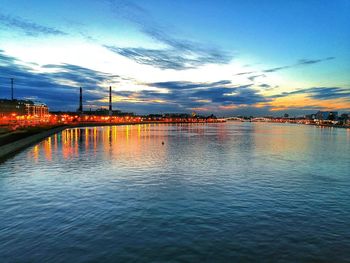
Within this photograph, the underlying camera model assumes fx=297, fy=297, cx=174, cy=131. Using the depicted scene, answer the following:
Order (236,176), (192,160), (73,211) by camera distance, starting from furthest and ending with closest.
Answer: (192,160) → (236,176) → (73,211)

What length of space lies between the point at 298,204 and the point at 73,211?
1289cm

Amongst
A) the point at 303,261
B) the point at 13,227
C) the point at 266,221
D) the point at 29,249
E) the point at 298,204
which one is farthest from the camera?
the point at 298,204

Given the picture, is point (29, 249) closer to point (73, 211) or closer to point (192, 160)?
point (73, 211)

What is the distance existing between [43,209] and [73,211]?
1743mm

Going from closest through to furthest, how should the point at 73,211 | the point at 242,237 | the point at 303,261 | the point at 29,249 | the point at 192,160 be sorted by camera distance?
the point at 303,261 → the point at 29,249 → the point at 242,237 → the point at 73,211 → the point at 192,160

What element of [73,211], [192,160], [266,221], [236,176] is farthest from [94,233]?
[192,160]

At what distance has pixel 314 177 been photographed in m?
27.1

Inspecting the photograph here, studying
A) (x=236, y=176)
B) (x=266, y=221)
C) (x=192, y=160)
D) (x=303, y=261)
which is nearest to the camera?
(x=303, y=261)

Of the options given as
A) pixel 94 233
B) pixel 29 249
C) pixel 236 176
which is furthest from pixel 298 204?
pixel 29 249

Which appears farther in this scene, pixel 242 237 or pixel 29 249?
pixel 242 237

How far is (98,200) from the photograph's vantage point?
18.1 meters

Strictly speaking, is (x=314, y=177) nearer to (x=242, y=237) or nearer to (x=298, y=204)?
(x=298, y=204)

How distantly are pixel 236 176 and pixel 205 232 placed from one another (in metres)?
14.4

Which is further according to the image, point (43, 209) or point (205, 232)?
point (43, 209)
